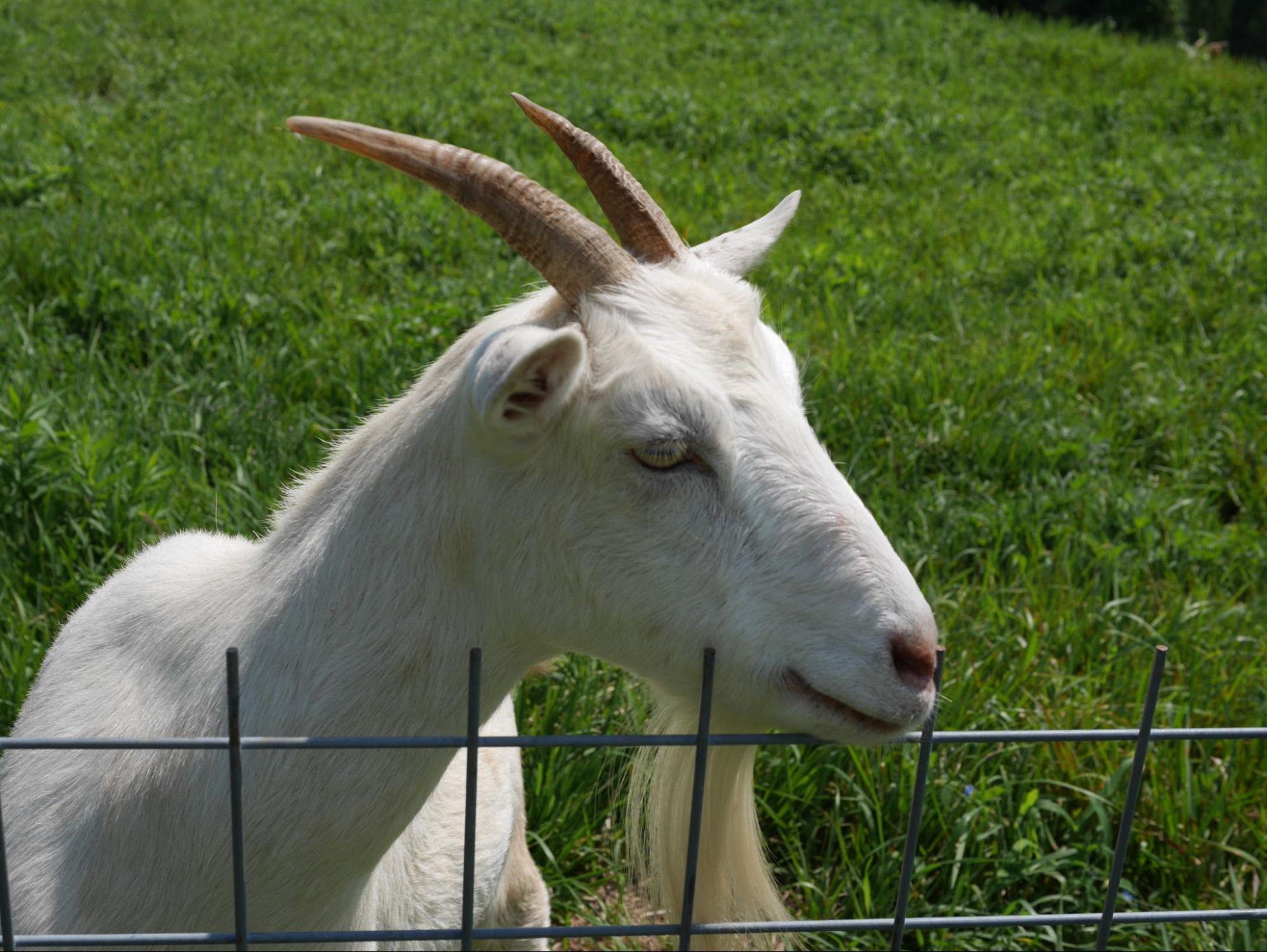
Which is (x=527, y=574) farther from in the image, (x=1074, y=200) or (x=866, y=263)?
(x=1074, y=200)

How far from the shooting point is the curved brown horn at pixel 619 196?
2.05 meters

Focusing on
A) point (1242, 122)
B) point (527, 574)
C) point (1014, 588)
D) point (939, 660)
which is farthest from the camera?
point (1242, 122)

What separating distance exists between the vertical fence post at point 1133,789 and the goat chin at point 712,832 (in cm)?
55

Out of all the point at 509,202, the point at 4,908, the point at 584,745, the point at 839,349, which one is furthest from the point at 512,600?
the point at 839,349

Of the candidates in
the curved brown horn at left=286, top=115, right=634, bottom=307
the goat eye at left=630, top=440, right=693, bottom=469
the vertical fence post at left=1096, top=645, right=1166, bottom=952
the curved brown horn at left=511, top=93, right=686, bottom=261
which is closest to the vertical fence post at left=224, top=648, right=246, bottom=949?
the goat eye at left=630, top=440, right=693, bottom=469

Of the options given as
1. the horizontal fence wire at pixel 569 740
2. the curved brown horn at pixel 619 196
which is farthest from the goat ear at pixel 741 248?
the horizontal fence wire at pixel 569 740

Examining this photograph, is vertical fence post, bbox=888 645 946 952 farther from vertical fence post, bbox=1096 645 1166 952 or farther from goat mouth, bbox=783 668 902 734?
vertical fence post, bbox=1096 645 1166 952

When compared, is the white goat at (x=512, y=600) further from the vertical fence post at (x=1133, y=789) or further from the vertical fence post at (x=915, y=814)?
the vertical fence post at (x=1133, y=789)

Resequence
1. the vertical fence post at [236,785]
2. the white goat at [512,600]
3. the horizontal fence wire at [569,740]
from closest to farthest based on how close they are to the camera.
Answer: the vertical fence post at [236,785]
the horizontal fence wire at [569,740]
the white goat at [512,600]

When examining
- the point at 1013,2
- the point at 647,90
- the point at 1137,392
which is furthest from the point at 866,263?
the point at 1013,2

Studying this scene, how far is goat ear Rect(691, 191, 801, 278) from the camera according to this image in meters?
2.24

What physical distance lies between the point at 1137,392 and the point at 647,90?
522 centimetres

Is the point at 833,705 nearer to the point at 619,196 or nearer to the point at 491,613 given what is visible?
the point at 491,613

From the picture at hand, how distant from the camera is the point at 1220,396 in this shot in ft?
17.7
